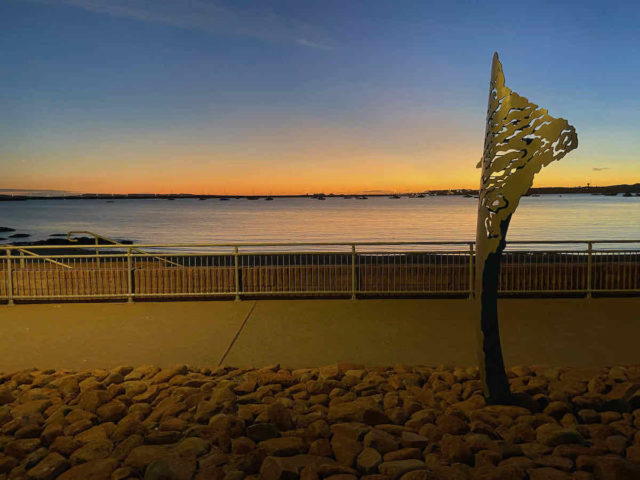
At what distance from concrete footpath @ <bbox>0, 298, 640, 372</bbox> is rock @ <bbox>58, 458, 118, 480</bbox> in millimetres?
2665

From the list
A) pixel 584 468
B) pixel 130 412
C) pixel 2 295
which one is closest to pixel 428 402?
pixel 584 468

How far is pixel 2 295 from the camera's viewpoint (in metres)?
9.92

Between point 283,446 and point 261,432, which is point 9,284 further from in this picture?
point 283,446

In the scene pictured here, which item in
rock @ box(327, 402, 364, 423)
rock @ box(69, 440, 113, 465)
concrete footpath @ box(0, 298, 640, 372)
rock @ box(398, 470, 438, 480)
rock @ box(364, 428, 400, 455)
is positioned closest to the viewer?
rock @ box(398, 470, 438, 480)

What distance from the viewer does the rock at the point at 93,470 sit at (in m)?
3.41

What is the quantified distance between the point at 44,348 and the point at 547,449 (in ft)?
19.7

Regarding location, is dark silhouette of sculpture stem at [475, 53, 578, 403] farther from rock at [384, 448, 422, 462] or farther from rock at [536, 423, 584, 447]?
rock at [384, 448, 422, 462]

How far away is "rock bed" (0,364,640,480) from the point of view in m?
3.50

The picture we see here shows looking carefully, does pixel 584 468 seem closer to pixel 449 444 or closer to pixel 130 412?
pixel 449 444

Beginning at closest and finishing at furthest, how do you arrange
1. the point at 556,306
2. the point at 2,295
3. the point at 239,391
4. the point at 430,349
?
the point at 239,391 → the point at 430,349 → the point at 556,306 → the point at 2,295

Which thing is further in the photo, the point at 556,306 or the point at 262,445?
the point at 556,306

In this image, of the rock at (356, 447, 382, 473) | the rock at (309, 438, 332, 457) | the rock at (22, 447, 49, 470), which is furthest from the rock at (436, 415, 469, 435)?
the rock at (22, 447, 49, 470)

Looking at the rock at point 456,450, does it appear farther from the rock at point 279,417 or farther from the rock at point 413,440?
the rock at point 279,417

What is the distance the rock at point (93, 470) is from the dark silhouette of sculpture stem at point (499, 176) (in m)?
3.14
